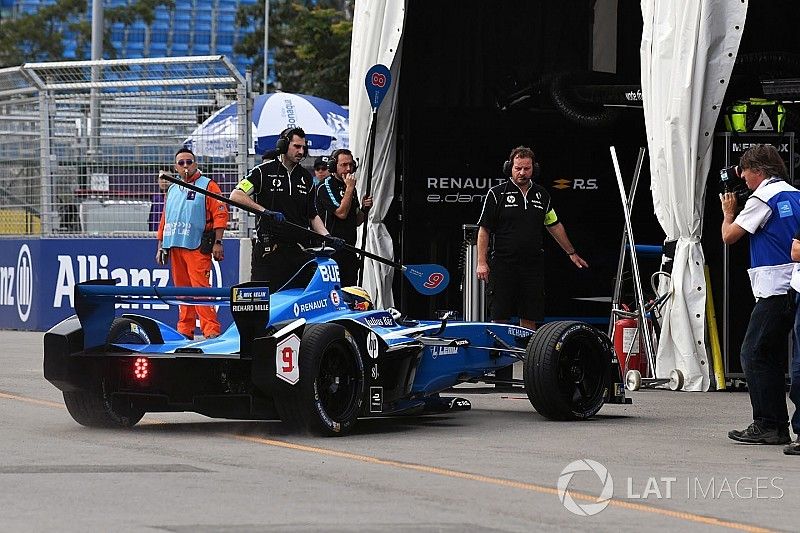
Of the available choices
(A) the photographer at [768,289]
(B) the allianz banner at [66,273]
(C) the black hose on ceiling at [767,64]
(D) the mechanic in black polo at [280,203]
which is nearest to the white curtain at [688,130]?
(C) the black hose on ceiling at [767,64]

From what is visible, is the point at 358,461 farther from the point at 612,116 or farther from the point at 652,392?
the point at 612,116

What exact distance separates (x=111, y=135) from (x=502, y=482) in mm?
12326

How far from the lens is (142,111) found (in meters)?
18.8

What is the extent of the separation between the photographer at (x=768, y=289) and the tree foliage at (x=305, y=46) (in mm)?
42558

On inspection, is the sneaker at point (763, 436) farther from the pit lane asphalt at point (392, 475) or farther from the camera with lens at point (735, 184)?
the camera with lens at point (735, 184)

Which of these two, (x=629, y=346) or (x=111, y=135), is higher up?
(x=111, y=135)

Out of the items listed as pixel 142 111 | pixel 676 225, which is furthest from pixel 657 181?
pixel 142 111

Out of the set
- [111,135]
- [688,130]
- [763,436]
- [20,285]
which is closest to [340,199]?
[688,130]

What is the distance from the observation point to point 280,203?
11594 mm

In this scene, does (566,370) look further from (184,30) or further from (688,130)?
(184,30)

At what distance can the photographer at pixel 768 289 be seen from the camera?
9078mm

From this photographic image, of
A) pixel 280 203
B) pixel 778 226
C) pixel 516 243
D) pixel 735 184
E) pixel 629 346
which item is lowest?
pixel 629 346

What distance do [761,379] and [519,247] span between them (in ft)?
11.1

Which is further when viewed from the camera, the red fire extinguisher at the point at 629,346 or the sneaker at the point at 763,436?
the red fire extinguisher at the point at 629,346
